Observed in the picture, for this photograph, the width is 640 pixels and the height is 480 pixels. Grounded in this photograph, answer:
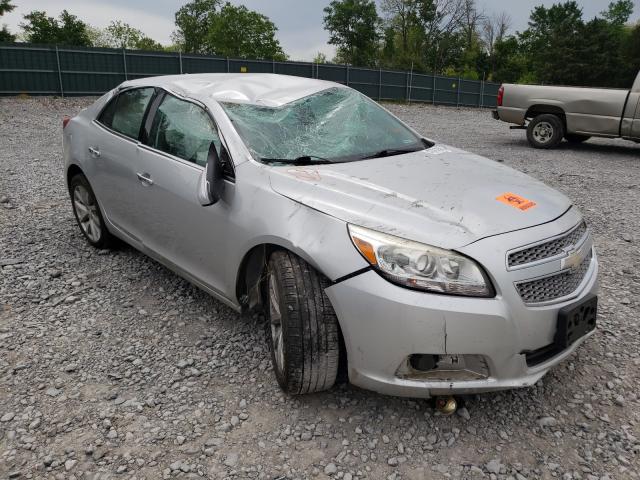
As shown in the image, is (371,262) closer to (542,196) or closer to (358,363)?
(358,363)

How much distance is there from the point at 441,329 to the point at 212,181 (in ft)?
4.52

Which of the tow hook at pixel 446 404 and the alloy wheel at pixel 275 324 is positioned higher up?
the alloy wheel at pixel 275 324

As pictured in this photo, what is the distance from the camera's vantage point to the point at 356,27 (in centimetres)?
6750

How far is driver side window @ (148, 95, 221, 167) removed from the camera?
311cm


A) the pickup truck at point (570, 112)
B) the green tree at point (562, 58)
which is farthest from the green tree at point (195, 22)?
the pickup truck at point (570, 112)

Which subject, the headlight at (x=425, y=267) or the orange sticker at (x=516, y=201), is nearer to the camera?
the headlight at (x=425, y=267)

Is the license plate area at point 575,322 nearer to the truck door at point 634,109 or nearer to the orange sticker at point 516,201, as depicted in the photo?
the orange sticker at point 516,201

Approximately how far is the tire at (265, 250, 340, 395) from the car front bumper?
0.09 meters

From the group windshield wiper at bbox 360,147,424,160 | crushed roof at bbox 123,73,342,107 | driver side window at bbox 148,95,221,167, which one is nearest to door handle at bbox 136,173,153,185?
driver side window at bbox 148,95,221,167

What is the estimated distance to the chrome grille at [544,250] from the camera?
2184mm

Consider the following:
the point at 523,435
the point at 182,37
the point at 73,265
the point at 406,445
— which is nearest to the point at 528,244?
the point at 523,435

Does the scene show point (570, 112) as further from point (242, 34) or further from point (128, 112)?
point (242, 34)

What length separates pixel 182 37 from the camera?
69.3m

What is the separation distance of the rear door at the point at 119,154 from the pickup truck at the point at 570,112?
9.30 meters
